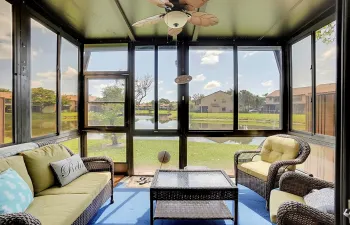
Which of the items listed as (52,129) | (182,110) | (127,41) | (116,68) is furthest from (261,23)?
(52,129)

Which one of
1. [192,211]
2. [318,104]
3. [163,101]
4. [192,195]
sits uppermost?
[163,101]

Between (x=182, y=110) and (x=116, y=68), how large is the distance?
5.58ft

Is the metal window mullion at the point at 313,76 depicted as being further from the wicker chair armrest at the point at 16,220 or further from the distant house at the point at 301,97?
the wicker chair armrest at the point at 16,220

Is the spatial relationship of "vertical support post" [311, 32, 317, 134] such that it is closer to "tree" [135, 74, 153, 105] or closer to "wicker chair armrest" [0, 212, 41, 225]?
"tree" [135, 74, 153, 105]

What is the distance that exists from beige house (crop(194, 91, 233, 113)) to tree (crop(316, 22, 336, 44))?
1.87 metres

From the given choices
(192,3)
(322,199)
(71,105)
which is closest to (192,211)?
(322,199)

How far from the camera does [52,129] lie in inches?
143

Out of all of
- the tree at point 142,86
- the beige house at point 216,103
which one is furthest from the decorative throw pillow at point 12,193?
the beige house at point 216,103

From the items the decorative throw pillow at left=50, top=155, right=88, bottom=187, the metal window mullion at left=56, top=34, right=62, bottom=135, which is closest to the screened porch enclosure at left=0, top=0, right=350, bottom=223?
the metal window mullion at left=56, top=34, right=62, bottom=135

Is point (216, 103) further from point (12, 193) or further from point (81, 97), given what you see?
point (12, 193)

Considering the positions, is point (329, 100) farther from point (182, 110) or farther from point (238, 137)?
point (182, 110)

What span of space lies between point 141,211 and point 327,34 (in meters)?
3.95

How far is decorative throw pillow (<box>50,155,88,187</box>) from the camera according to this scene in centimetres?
252

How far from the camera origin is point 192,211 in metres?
2.54
